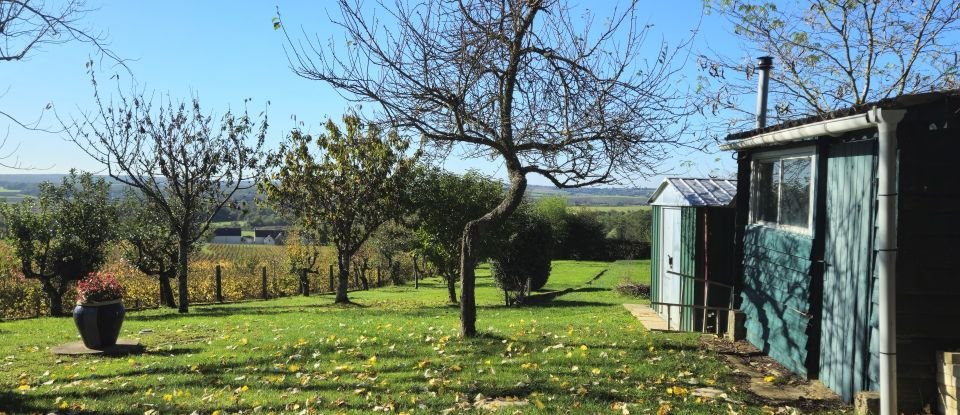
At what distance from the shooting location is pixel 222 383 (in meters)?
6.87

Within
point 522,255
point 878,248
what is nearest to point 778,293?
point 878,248

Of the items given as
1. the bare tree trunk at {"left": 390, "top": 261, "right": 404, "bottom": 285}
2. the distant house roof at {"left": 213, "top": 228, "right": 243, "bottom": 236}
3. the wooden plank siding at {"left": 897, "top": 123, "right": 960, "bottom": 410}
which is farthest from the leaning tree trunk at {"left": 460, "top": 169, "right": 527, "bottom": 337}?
the distant house roof at {"left": 213, "top": 228, "right": 243, "bottom": 236}

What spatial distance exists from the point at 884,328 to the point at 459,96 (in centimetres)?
534

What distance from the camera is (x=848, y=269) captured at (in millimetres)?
6008

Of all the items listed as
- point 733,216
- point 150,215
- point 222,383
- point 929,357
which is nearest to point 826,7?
point 733,216

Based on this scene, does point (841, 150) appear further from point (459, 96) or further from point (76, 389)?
point (76, 389)

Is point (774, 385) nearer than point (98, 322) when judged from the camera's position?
Yes

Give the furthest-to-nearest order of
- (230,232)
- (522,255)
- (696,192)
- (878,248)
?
(230,232) < (522,255) < (696,192) < (878,248)

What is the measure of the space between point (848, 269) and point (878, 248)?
2.64ft

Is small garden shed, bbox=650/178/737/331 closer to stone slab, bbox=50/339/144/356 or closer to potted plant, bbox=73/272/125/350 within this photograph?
stone slab, bbox=50/339/144/356

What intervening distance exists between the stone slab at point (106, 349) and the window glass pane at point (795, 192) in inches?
364

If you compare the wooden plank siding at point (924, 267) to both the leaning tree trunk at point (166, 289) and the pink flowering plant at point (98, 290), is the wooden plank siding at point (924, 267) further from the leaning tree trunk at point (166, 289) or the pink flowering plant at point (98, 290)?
the leaning tree trunk at point (166, 289)

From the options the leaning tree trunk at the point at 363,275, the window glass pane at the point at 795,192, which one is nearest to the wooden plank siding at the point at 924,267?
the window glass pane at the point at 795,192

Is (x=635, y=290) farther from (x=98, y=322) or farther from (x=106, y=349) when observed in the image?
(x=98, y=322)
